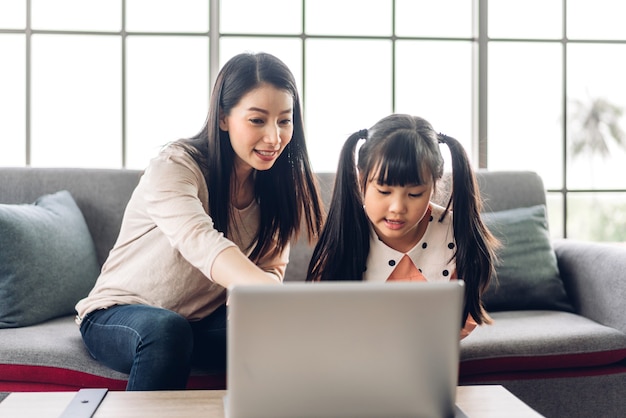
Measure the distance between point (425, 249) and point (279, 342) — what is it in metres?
0.92

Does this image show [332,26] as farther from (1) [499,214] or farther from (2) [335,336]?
(2) [335,336]

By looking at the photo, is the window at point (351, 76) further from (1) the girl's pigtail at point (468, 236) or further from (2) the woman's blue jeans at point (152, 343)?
(2) the woman's blue jeans at point (152, 343)

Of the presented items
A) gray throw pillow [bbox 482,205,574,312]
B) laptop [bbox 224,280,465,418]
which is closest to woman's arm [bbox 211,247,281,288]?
laptop [bbox 224,280,465,418]

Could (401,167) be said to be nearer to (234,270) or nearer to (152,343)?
(234,270)

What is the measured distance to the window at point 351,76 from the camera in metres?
2.79

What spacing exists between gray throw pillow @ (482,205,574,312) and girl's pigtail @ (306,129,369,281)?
62 centimetres

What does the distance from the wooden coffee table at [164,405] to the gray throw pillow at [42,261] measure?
0.75 metres

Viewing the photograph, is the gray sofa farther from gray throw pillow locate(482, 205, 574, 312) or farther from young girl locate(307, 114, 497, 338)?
young girl locate(307, 114, 497, 338)

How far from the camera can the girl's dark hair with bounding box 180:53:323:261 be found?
1.66 meters

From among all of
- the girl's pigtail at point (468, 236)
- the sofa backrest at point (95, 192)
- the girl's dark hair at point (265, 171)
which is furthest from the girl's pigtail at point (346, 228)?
the sofa backrest at point (95, 192)

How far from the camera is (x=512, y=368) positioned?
182cm

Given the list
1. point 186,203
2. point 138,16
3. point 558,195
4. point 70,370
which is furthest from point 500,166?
point 70,370

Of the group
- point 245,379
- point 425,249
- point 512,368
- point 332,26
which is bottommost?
point 512,368

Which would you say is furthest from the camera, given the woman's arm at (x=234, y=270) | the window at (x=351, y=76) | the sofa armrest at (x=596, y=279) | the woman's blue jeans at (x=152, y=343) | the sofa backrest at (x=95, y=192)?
the window at (x=351, y=76)
